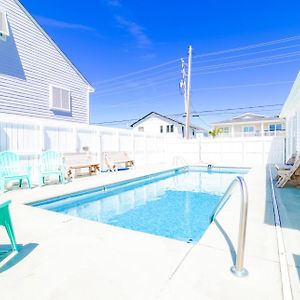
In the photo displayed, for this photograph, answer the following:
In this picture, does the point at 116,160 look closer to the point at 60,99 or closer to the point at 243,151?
the point at 60,99

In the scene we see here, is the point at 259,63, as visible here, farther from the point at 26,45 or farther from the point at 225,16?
the point at 26,45

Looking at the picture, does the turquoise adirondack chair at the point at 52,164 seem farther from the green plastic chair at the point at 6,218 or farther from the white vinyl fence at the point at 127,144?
the green plastic chair at the point at 6,218

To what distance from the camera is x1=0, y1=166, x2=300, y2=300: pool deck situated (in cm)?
185

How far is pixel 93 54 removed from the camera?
55.1 ft

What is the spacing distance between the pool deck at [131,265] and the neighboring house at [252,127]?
24997 millimetres

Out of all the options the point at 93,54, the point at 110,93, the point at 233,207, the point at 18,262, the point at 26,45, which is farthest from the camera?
the point at 110,93

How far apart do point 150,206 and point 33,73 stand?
295 inches

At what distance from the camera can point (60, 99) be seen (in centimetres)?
1047

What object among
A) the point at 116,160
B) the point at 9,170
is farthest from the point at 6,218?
the point at 116,160

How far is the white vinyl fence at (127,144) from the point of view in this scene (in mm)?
7203

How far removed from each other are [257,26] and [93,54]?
37.0 ft

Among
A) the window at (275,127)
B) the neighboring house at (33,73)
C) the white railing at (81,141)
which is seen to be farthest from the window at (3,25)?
the window at (275,127)

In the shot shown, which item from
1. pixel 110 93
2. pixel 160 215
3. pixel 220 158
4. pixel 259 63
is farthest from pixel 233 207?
pixel 110 93

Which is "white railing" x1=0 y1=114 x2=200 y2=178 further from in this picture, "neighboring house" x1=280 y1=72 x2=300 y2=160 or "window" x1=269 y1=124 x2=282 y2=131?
"window" x1=269 y1=124 x2=282 y2=131
